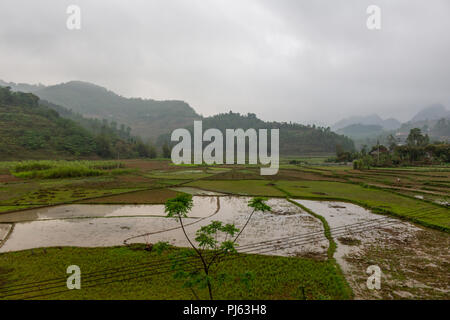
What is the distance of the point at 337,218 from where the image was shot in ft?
56.8

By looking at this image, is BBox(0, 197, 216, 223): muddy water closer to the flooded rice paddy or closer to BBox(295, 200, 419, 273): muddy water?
the flooded rice paddy

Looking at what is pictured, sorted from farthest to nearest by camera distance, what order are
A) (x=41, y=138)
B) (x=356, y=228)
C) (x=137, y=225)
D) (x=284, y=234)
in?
(x=41, y=138) < (x=137, y=225) < (x=356, y=228) < (x=284, y=234)

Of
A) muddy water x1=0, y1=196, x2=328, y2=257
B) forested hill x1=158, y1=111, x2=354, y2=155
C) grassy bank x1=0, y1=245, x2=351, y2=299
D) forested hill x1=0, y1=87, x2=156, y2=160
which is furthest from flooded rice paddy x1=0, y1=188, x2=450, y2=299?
forested hill x1=158, y1=111, x2=354, y2=155

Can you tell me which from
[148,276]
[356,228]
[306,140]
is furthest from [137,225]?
[306,140]

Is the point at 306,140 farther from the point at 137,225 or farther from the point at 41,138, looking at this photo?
the point at 137,225

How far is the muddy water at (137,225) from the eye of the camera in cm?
1267

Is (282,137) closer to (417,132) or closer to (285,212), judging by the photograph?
(417,132)

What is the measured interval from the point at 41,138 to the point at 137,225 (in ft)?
245

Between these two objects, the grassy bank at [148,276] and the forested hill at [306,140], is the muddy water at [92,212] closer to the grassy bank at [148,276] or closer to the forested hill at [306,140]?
the grassy bank at [148,276]

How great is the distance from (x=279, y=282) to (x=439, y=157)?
67421mm

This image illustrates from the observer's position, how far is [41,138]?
68.8 metres

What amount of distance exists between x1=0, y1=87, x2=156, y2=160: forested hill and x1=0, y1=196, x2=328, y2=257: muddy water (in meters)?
58.4
